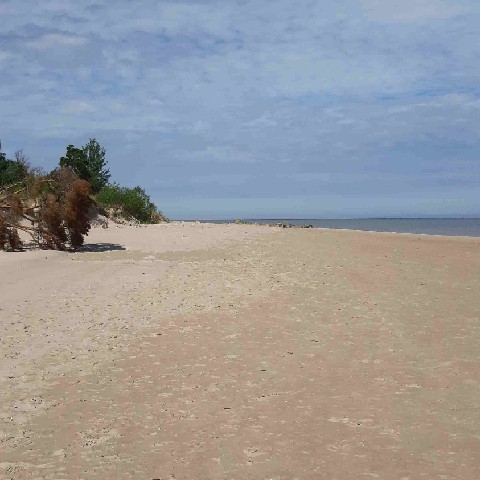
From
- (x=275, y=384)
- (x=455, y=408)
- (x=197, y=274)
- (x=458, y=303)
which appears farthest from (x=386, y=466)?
(x=197, y=274)

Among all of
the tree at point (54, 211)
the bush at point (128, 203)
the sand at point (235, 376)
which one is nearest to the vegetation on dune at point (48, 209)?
the tree at point (54, 211)

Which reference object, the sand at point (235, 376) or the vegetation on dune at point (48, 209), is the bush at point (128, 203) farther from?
the sand at point (235, 376)

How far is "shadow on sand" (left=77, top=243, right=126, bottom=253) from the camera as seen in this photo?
22844 millimetres

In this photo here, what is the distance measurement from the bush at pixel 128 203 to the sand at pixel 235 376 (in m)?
25.8

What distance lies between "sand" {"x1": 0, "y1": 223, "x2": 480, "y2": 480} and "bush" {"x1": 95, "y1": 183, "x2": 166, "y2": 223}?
25807mm

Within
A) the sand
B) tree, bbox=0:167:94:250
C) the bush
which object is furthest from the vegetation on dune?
the bush

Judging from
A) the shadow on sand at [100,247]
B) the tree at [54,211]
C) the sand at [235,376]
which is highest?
the tree at [54,211]

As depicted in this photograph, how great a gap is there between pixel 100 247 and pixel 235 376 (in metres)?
16.8

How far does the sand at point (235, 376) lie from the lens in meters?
5.39

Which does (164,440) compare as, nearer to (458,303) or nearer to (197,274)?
(458,303)

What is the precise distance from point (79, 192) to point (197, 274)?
26.0 ft

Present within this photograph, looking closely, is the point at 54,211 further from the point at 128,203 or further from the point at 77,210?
the point at 128,203

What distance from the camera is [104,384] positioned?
7.47m

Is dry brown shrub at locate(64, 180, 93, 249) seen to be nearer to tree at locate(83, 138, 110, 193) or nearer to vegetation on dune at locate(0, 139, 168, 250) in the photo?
vegetation on dune at locate(0, 139, 168, 250)
